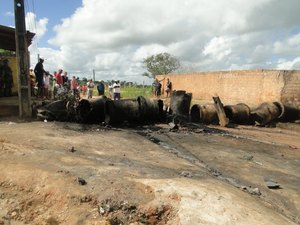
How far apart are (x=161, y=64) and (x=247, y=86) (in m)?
37.3

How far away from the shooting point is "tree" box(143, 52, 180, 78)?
2231 inches

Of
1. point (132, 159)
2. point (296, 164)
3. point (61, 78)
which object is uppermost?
point (61, 78)

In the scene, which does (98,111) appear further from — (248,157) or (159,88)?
(159,88)

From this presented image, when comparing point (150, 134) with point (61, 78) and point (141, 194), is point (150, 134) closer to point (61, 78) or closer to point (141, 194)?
point (141, 194)

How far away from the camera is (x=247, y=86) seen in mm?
20609

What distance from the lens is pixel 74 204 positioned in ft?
15.1

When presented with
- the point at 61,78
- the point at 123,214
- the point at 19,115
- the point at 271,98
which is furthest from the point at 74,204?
the point at 271,98

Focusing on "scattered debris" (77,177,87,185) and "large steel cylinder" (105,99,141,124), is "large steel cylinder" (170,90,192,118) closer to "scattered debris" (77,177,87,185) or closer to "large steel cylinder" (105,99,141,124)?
"large steel cylinder" (105,99,141,124)

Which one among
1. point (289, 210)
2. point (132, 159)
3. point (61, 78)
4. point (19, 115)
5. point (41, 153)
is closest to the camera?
point (289, 210)

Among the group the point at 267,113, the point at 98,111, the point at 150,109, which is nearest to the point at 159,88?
the point at 267,113

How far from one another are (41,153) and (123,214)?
2307 millimetres

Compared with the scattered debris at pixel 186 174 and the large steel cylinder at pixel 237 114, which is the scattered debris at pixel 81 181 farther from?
the large steel cylinder at pixel 237 114

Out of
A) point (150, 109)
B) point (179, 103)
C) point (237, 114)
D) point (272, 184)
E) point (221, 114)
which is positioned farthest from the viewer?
point (237, 114)

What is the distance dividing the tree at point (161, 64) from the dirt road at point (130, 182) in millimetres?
48174
